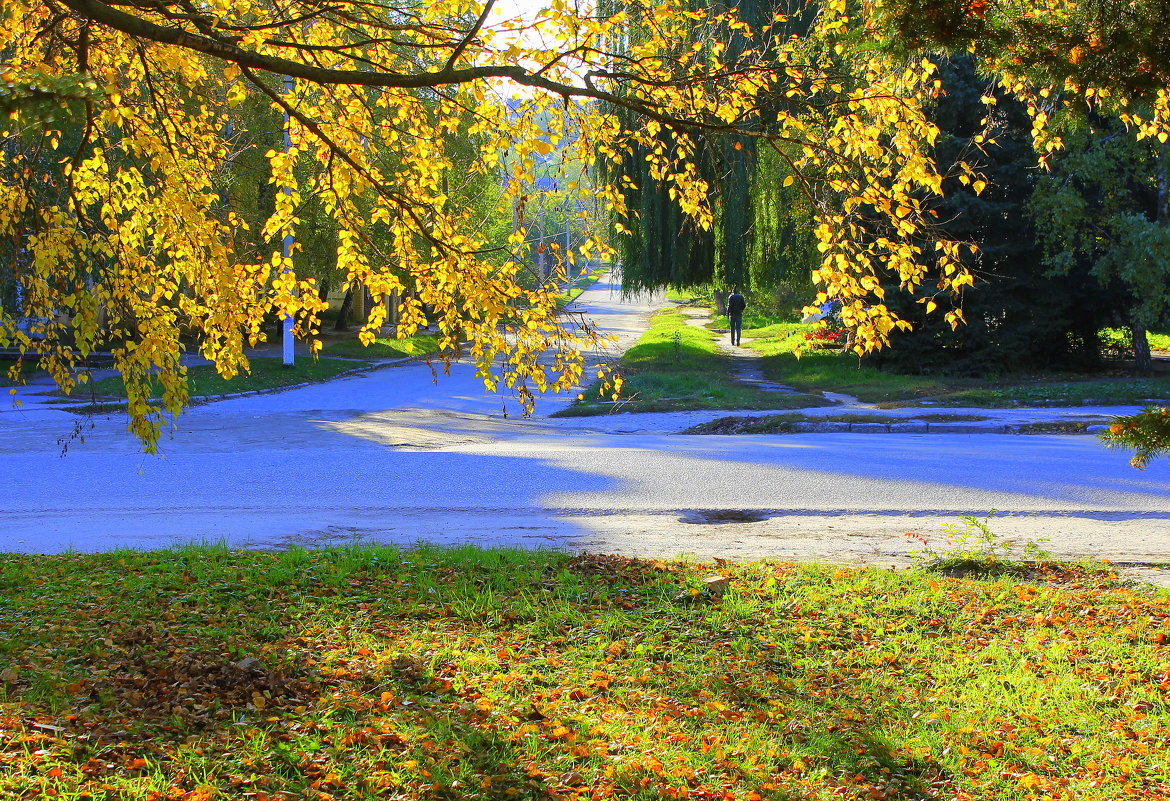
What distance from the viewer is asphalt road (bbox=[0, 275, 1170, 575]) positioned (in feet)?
25.1

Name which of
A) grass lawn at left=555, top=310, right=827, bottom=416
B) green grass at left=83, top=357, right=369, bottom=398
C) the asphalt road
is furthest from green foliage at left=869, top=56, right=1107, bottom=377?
green grass at left=83, top=357, right=369, bottom=398

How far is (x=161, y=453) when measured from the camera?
37.3 ft

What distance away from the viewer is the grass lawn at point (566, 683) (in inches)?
137

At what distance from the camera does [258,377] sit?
21469mm

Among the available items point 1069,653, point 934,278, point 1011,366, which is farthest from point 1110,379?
point 1069,653

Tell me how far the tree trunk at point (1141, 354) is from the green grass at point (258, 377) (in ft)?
54.4

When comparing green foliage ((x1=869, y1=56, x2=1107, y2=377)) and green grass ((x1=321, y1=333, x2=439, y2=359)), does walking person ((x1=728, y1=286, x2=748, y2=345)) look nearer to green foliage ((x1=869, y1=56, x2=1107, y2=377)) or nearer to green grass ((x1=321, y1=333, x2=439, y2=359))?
green foliage ((x1=869, y1=56, x2=1107, y2=377))

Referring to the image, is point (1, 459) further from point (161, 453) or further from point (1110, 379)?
point (1110, 379)

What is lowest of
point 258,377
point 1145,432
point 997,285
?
point 258,377

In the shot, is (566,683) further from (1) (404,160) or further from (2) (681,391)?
(2) (681,391)

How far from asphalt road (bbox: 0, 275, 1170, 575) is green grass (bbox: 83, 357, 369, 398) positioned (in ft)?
13.7

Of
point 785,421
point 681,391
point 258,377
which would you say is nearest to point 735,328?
point 681,391

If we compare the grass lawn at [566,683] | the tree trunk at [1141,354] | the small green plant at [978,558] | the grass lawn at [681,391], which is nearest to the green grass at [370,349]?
the grass lawn at [681,391]

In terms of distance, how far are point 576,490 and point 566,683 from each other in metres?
5.23
